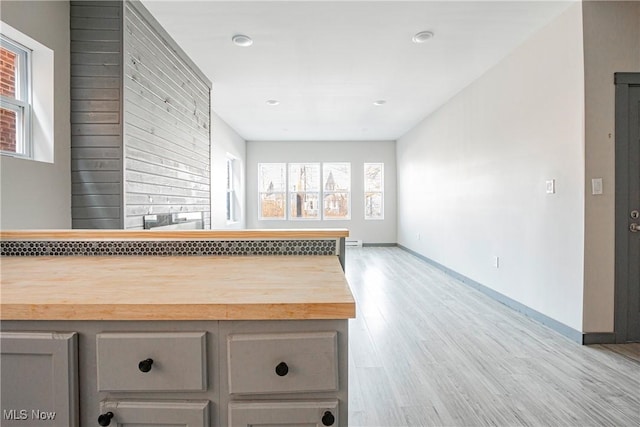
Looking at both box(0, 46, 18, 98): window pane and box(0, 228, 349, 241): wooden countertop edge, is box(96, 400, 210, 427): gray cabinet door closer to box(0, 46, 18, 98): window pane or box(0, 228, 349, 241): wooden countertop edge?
box(0, 228, 349, 241): wooden countertop edge

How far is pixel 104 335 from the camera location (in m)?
0.79

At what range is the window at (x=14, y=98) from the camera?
212 centimetres

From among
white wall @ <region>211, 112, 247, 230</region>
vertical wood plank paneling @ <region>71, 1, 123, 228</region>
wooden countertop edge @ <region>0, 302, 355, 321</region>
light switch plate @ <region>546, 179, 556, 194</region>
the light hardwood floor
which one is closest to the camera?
wooden countertop edge @ <region>0, 302, 355, 321</region>

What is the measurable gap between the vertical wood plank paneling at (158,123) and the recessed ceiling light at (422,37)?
88.6 inches

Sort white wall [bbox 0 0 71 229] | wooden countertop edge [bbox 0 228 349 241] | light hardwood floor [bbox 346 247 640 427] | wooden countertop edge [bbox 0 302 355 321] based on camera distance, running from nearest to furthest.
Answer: wooden countertop edge [bbox 0 302 355 321] < wooden countertop edge [bbox 0 228 349 241] < light hardwood floor [bbox 346 247 640 427] < white wall [bbox 0 0 71 229]

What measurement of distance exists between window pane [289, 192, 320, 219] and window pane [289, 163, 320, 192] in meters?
0.14

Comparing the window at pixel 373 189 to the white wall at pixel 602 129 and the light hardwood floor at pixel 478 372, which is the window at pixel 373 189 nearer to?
the light hardwood floor at pixel 478 372

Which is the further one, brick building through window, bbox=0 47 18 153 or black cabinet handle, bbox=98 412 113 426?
brick building through window, bbox=0 47 18 153

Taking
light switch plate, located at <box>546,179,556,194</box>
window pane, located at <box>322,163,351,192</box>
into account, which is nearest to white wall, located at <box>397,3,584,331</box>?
light switch plate, located at <box>546,179,556,194</box>

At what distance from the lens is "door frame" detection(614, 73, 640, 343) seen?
2.50 meters

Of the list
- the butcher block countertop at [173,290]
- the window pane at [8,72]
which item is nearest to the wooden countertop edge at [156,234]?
the butcher block countertop at [173,290]

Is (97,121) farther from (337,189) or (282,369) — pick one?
(337,189)

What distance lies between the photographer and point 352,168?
323 inches

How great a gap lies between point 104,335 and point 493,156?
3.94 meters
